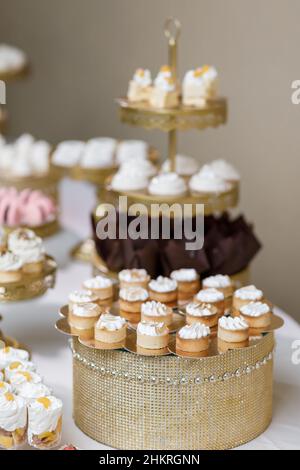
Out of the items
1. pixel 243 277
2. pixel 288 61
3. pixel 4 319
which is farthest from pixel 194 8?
pixel 4 319

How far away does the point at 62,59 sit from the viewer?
4.25 metres

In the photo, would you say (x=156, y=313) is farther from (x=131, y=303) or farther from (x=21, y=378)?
(x=21, y=378)

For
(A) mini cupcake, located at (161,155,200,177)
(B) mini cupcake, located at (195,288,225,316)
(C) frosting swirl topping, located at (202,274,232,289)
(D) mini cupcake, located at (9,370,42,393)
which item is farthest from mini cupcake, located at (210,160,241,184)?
(D) mini cupcake, located at (9,370,42,393)

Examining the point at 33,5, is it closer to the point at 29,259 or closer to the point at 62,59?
the point at 62,59

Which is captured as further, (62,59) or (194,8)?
(62,59)

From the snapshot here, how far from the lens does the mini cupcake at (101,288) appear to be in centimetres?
188

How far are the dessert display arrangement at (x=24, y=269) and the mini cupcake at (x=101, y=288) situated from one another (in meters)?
0.16

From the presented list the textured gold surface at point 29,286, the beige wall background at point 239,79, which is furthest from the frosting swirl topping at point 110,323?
the beige wall background at point 239,79

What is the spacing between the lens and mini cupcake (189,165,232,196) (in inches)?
89.4

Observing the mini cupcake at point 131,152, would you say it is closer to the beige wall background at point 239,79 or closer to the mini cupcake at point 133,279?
the beige wall background at point 239,79

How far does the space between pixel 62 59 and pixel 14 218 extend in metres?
1.70

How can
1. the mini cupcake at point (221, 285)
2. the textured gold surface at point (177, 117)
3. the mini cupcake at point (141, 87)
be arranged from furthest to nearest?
the mini cupcake at point (141, 87) < the textured gold surface at point (177, 117) < the mini cupcake at point (221, 285)

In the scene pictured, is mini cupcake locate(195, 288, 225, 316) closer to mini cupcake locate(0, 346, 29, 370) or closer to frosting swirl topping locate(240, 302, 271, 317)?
frosting swirl topping locate(240, 302, 271, 317)
